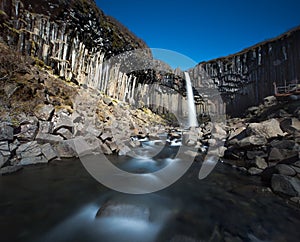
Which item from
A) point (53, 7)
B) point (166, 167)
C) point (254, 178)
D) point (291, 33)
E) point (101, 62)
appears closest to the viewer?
point (254, 178)

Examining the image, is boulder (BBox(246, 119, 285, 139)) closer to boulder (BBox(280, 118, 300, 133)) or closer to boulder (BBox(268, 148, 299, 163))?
boulder (BBox(280, 118, 300, 133))

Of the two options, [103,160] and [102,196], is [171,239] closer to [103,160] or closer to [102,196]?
[102,196]

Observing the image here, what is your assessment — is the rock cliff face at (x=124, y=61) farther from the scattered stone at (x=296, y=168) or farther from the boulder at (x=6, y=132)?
the scattered stone at (x=296, y=168)

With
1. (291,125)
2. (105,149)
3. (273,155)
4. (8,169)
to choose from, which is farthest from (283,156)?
(8,169)

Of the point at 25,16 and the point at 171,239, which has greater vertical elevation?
the point at 25,16

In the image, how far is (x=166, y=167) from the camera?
250 inches

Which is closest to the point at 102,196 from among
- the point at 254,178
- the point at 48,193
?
the point at 48,193

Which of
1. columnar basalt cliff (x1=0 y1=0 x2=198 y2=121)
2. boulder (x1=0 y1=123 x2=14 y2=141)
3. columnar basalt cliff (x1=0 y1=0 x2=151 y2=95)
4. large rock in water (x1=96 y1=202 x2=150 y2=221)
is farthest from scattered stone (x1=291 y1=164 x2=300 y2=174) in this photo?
columnar basalt cliff (x1=0 y1=0 x2=151 y2=95)

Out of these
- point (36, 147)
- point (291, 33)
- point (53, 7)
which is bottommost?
point (36, 147)

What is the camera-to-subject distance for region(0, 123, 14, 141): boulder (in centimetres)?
492

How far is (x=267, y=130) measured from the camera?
7410 millimetres

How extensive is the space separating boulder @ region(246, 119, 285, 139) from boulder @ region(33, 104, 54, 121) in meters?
8.96

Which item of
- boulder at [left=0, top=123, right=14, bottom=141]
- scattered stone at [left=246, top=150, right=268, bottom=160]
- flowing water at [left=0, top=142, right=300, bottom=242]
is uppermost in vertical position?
boulder at [left=0, top=123, right=14, bottom=141]

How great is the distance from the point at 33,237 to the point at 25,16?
1500 centimetres
